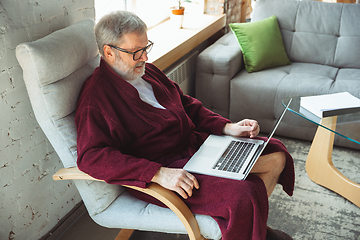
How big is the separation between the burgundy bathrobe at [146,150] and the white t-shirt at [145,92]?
0.02 m

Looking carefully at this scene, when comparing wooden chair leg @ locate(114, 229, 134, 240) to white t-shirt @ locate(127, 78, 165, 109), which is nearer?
white t-shirt @ locate(127, 78, 165, 109)

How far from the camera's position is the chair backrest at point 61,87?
4.22ft

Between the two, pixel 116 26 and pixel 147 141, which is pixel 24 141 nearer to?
pixel 147 141

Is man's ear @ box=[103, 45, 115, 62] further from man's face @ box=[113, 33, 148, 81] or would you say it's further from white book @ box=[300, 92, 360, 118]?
white book @ box=[300, 92, 360, 118]

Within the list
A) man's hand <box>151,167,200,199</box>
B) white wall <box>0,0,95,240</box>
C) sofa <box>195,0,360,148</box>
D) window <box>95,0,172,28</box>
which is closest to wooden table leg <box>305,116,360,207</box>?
sofa <box>195,0,360,148</box>

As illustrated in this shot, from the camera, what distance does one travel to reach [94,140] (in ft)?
4.20

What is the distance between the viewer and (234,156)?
1.46 m

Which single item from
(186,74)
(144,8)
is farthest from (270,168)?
(144,8)

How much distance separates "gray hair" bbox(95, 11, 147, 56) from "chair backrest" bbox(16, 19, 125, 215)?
6.1 inches

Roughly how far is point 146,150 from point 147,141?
0.04 metres

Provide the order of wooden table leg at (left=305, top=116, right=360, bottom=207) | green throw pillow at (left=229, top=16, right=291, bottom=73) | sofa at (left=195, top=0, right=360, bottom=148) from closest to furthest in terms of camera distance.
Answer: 1. wooden table leg at (left=305, top=116, right=360, bottom=207)
2. sofa at (left=195, top=0, right=360, bottom=148)
3. green throw pillow at (left=229, top=16, right=291, bottom=73)

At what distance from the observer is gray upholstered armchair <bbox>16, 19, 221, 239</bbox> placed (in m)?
1.27

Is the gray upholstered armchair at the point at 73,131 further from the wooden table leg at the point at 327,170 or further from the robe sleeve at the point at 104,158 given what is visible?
the wooden table leg at the point at 327,170

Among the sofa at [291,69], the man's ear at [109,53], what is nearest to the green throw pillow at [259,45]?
the sofa at [291,69]
